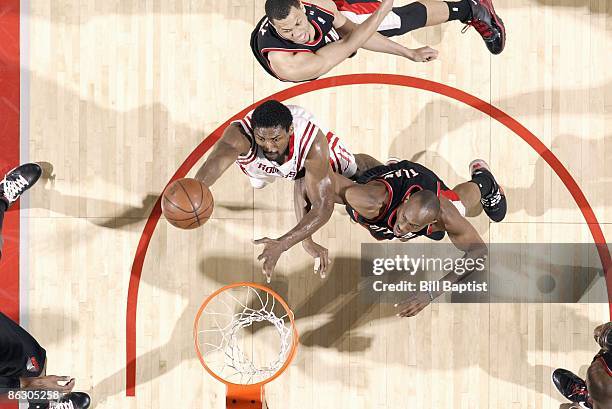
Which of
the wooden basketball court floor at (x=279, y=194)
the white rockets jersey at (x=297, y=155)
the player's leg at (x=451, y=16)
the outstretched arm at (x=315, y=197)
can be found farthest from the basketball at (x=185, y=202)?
the player's leg at (x=451, y=16)

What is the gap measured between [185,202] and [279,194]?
39.5 inches

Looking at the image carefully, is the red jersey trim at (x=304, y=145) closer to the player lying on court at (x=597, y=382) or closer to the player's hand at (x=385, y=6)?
the player's hand at (x=385, y=6)

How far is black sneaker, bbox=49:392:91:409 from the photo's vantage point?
15.5 feet

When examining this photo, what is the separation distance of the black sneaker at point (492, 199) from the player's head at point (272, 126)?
155cm

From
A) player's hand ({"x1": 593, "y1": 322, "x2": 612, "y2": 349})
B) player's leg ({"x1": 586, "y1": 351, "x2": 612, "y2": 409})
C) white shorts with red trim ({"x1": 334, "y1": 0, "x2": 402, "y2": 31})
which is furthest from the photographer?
white shorts with red trim ({"x1": 334, "y1": 0, "x2": 402, "y2": 31})

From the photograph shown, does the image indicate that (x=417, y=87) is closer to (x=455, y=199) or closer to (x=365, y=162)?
(x=365, y=162)

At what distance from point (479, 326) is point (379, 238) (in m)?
1.02

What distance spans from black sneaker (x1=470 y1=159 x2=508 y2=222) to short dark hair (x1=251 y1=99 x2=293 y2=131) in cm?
159

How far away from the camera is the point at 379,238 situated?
4.69m

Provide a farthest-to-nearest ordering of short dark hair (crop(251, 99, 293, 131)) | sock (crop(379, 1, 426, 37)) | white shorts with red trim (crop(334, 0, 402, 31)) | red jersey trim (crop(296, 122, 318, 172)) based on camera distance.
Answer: sock (crop(379, 1, 426, 37))
white shorts with red trim (crop(334, 0, 402, 31))
red jersey trim (crop(296, 122, 318, 172))
short dark hair (crop(251, 99, 293, 131))

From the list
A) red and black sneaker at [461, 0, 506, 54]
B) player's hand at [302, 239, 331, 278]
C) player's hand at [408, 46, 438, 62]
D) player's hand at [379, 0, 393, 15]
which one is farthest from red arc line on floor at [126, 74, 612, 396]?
player's hand at [302, 239, 331, 278]

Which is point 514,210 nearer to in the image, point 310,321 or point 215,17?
point 310,321

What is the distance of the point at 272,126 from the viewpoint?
3.89m

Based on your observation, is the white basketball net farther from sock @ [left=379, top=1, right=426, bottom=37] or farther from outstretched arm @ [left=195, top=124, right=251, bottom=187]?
sock @ [left=379, top=1, right=426, bottom=37]
